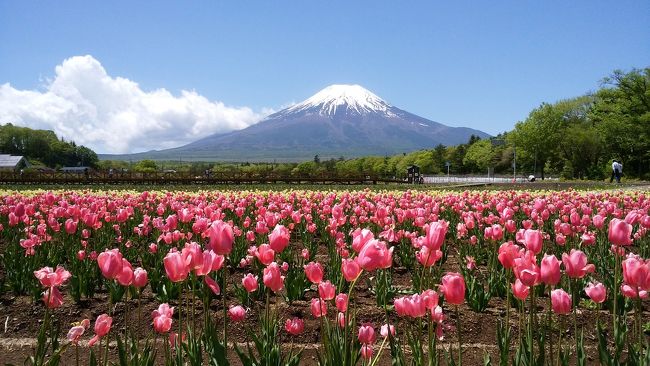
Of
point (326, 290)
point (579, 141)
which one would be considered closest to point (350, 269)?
point (326, 290)

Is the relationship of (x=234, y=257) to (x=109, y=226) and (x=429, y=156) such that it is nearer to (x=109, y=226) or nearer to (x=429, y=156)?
(x=109, y=226)

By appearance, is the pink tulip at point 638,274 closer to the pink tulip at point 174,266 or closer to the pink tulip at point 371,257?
the pink tulip at point 371,257

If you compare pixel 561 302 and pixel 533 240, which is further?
pixel 533 240

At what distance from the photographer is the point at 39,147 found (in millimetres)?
138500

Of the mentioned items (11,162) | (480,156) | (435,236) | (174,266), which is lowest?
(174,266)

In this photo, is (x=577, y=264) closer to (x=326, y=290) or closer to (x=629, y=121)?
(x=326, y=290)

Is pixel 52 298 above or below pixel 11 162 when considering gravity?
below

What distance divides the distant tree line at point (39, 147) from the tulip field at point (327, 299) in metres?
139

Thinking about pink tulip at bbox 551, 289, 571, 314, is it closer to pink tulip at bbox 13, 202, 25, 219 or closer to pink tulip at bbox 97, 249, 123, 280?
pink tulip at bbox 97, 249, 123, 280

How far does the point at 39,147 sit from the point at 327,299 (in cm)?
15535

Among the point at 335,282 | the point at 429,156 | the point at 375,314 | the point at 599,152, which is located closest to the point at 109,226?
the point at 335,282

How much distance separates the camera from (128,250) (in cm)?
666

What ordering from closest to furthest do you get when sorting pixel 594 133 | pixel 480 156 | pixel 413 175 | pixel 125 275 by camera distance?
pixel 125 275 < pixel 413 175 < pixel 594 133 < pixel 480 156

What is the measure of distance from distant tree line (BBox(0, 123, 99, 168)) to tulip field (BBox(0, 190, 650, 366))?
139326 mm
